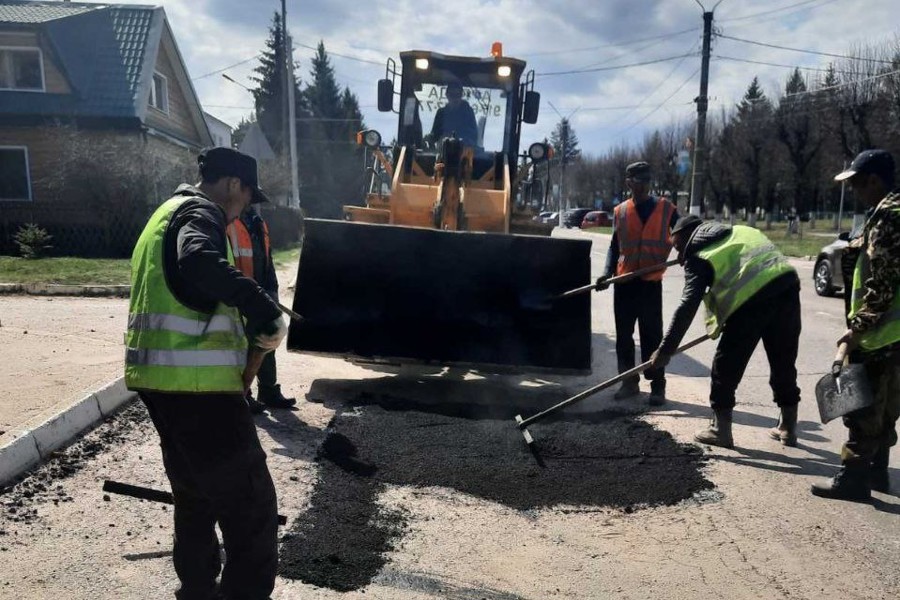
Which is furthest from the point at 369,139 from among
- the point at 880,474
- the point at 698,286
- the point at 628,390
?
the point at 880,474

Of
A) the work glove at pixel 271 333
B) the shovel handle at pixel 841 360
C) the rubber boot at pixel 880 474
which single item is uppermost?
the work glove at pixel 271 333

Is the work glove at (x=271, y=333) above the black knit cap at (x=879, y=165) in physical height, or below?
below

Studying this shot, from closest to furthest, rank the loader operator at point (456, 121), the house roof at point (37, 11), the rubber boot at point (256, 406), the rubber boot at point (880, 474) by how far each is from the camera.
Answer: the rubber boot at point (880, 474) < the rubber boot at point (256, 406) < the loader operator at point (456, 121) < the house roof at point (37, 11)

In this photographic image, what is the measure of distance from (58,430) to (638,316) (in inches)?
173

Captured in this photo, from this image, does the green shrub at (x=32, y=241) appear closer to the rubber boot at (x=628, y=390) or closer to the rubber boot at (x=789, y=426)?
the rubber boot at (x=628, y=390)

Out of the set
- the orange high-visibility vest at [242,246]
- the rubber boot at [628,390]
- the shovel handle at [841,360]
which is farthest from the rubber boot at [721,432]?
the orange high-visibility vest at [242,246]

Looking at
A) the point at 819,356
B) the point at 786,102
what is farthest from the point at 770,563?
the point at 786,102

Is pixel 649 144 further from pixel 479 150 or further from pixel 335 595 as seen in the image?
pixel 335 595

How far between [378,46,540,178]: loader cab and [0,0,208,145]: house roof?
12.6 m

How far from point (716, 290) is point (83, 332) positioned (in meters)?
6.29

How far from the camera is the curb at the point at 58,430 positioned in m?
3.53

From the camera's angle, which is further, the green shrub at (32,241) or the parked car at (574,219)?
the parked car at (574,219)

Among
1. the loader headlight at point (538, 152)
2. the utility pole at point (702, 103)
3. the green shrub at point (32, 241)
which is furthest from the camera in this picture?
the utility pole at point (702, 103)

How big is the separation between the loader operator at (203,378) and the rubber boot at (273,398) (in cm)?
258
